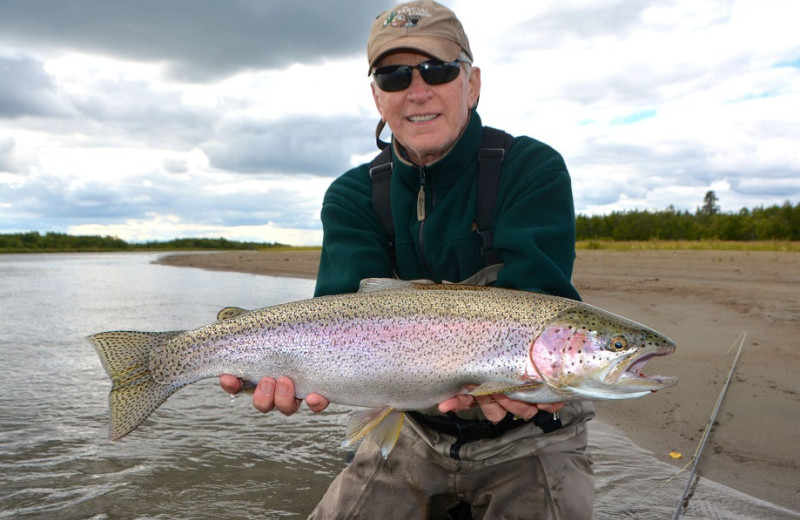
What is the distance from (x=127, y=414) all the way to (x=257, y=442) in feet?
6.08

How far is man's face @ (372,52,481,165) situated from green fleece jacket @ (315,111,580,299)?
0.25 feet

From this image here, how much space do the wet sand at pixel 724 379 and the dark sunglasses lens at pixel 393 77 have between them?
2960 mm

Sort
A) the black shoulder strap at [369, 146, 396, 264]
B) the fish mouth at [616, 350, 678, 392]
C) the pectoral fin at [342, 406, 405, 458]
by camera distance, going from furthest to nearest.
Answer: the black shoulder strap at [369, 146, 396, 264]
the pectoral fin at [342, 406, 405, 458]
the fish mouth at [616, 350, 678, 392]

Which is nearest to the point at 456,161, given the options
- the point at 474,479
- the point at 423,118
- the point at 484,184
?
the point at 484,184

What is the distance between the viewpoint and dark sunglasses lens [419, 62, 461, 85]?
3168mm

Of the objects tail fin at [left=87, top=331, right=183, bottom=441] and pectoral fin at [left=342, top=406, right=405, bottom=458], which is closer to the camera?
pectoral fin at [left=342, top=406, right=405, bottom=458]

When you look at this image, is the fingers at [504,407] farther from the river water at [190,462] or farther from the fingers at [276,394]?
the river water at [190,462]

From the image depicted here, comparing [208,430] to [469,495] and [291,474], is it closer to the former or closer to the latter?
[291,474]

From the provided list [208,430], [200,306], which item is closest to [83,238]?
[200,306]

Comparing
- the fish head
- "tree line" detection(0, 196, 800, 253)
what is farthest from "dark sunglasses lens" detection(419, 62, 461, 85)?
"tree line" detection(0, 196, 800, 253)

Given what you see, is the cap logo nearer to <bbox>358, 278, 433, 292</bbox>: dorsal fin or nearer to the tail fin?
<bbox>358, 278, 433, 292</bbox>: dorsal fin

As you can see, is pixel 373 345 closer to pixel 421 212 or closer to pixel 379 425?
pixel 379 425

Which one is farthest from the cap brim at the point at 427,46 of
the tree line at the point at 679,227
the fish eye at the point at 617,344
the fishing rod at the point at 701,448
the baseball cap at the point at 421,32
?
the tree line at the point at 679,227

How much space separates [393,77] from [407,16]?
33 centimetres
